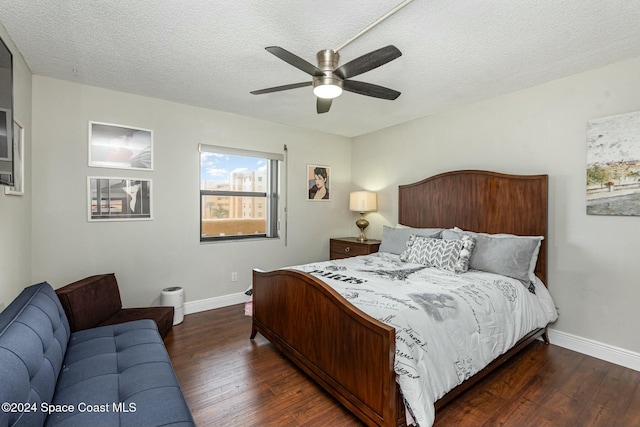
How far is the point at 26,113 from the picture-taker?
2514mm

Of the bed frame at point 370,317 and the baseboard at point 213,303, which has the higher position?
the bed frame at point 370,317

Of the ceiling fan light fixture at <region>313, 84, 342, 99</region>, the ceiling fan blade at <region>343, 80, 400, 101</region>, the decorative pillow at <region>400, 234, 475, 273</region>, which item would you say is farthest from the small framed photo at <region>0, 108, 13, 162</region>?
the decorative pillow at <region>400, 234, 475, 273</region>

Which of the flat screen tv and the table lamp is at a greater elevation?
the flat screen tv

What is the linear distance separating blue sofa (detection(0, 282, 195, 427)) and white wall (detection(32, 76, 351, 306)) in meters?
1.22

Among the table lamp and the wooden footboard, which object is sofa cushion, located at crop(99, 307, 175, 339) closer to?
the wooden footboard

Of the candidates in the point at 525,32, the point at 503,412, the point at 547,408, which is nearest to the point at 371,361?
the point at 503,412

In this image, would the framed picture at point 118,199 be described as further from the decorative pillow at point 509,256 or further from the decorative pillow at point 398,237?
the decorative pillow at point 509,256

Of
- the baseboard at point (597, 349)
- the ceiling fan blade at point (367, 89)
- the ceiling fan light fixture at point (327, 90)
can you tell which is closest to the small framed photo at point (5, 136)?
the ceiling fan light fixture at point (327, 90)

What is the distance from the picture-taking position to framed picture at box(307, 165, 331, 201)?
4.54m

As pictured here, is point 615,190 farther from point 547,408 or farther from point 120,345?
point 120,345

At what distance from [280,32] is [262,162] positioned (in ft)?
7.77

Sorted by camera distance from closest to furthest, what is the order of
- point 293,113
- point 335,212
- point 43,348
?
point 43,348
point 293,113
point 335,212

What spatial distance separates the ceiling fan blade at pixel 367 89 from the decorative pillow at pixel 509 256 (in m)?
1.62

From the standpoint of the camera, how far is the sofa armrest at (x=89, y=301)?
226cm
